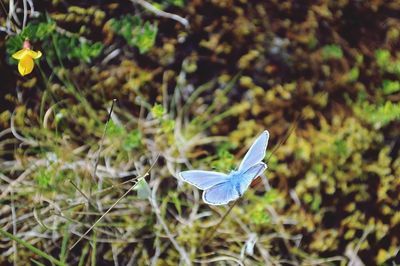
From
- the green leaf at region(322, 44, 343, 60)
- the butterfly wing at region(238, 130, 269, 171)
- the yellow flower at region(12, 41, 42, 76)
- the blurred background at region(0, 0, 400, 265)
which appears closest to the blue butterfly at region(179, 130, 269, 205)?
the butterfly wing at region(238, 130, 269, 171)

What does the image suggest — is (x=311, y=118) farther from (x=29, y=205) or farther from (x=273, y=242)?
(x=29, y=205)

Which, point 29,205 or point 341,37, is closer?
point 29,205

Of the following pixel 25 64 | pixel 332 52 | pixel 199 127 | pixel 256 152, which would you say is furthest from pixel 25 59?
pixel 332 52

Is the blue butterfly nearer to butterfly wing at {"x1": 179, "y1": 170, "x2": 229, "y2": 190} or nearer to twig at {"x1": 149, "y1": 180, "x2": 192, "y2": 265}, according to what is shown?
butterfly wing at {"x1": 179, "y1": 170, "x2": 229, "y2": 190}

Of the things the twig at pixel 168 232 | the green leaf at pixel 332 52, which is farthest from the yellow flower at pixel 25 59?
the green leaf at pixel 332 52

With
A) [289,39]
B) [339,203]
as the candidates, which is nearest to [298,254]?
[339,203]

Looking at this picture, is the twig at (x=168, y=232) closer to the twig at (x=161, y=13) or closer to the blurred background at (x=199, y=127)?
the blurred background at (x=199, y=127)
